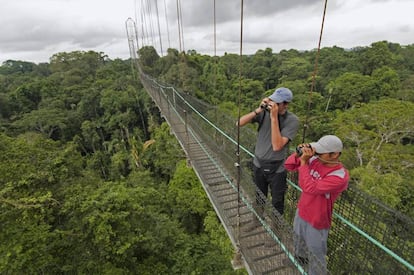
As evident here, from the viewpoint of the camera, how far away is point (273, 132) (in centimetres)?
130

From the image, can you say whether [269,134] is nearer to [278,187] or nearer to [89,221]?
[278,187]

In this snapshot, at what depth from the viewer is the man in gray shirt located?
130 centimetres

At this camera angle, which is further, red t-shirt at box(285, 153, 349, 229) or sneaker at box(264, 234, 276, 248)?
sneaker at box(264, 234, 276, 248)

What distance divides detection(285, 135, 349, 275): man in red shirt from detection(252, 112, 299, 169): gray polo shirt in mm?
172

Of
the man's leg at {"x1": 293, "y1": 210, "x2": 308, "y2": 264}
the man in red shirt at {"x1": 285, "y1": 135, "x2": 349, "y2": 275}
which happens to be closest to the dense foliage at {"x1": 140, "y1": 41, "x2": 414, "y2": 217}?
the man in red shirt at {"x1": 285, "y1": 135, "x2": 349, "y2": 275}

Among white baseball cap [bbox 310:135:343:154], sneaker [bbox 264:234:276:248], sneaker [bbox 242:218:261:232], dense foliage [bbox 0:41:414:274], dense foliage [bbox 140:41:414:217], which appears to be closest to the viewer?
white baseball cap [bbox 310:135:343:154]

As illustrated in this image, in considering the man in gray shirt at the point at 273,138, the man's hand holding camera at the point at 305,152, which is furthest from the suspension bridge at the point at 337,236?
the man's hand holding camera at the point at 305,152

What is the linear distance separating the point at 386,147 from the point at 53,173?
7.66m

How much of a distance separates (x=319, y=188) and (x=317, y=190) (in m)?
0.01

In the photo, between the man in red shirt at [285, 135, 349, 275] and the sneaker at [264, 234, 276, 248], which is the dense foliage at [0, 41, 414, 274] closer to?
the man in red shirt at [285, 135, 349, 275]

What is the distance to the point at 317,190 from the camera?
41.0 inches

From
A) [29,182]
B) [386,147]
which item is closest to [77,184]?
[29,182]

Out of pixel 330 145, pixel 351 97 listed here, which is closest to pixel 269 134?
pixel 330 145

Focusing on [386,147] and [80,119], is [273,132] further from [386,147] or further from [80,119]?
[80,119]
